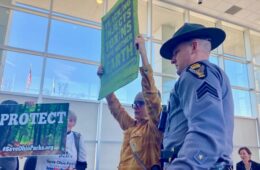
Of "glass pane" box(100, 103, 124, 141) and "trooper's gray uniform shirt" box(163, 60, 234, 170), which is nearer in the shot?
"trooper's gray uniform shirt" box(163, 60, 234, 170)

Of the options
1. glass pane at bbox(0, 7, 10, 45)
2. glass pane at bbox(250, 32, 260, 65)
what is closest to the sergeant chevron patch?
glass pane at bbox(0, 7, 10, 45)

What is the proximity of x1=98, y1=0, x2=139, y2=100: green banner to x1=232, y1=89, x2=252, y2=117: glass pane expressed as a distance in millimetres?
5445

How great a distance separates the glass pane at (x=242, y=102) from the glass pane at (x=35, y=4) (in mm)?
4880

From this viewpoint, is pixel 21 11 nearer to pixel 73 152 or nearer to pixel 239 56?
pixel 73 152

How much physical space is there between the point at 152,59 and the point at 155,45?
416mm

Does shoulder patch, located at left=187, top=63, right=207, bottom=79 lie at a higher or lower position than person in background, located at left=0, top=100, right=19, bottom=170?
higher

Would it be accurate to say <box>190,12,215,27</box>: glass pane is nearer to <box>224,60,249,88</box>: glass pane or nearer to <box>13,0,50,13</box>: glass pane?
<box>224,60,249,88</box>: glass pane

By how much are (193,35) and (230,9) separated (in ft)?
19.8

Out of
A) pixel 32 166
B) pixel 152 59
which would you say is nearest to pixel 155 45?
pixel 152 59

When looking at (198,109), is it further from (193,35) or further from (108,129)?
(108,129)

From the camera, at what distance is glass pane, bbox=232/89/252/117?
21.7ft

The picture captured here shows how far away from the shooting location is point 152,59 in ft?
19.1

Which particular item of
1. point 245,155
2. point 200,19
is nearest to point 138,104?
point 245,155

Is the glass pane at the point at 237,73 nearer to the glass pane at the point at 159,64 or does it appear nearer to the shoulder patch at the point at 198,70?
the glass pane at the point at 159,64
